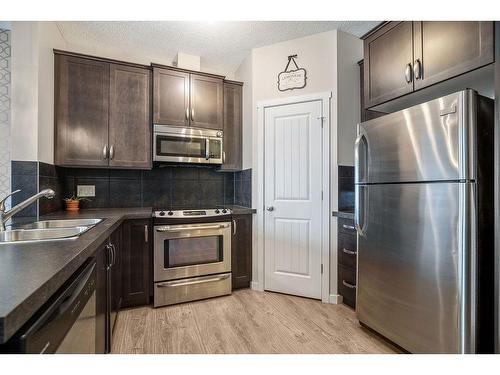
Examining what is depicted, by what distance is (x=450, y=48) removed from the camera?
1.55 meters

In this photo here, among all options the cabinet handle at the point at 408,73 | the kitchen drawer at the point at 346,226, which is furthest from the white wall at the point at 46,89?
the cabinet handle at the point at 408,73

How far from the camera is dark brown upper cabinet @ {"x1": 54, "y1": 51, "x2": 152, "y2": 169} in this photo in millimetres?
2404

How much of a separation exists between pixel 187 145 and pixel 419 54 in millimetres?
2204

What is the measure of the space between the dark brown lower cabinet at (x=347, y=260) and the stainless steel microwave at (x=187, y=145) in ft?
5.09

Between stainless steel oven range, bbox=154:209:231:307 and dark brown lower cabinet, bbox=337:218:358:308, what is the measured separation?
1131 millimetres

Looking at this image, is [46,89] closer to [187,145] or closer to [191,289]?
[187,145]


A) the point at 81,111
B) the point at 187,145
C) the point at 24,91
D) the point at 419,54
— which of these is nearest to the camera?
the point at 419,54

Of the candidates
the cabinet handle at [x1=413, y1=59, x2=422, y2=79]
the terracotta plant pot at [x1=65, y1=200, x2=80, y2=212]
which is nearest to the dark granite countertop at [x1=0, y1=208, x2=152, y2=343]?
the terracotta plant pot at [x1=65, y1=200, x2=80, y2=212]

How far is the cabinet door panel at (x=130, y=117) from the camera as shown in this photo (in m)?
2.60

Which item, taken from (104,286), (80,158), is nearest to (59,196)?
(80,158)

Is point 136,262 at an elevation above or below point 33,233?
below

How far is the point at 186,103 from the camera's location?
9.33ft

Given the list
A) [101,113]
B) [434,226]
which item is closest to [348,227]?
[434,226]
